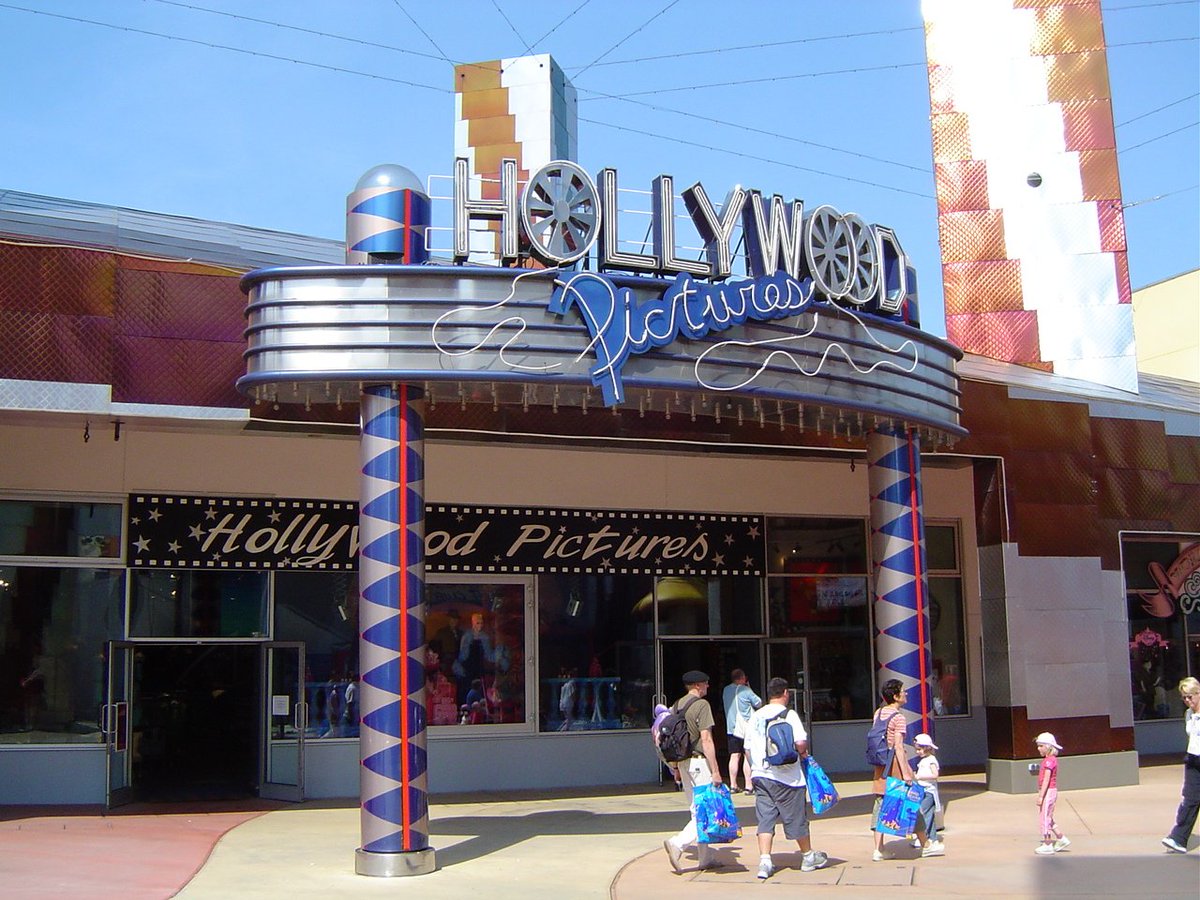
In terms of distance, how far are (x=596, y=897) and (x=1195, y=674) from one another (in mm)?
17659

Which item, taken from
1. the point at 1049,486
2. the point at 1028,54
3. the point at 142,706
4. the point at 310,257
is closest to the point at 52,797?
the point at 142,706

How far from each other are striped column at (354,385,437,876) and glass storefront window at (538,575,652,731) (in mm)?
6997

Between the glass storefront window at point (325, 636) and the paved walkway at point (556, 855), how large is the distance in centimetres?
141

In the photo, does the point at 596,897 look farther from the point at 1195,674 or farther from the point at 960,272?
the point at 1195,674

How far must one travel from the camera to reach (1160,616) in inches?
955

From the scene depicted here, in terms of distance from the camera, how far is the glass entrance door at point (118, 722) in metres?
16.1

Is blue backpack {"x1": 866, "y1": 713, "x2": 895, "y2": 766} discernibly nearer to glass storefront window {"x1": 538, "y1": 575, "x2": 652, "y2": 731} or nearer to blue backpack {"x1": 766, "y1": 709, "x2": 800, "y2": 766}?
blue backpack {"x1": 766, "y1": 709, "x2": 800, "y2": 766}

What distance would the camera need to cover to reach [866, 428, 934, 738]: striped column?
1491cm

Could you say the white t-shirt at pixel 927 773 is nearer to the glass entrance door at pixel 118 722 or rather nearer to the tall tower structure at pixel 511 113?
the glass entrance door at pixel 118 722

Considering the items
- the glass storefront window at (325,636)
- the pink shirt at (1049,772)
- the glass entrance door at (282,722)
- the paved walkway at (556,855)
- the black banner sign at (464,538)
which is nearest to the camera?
the paved walkway at (556,855)

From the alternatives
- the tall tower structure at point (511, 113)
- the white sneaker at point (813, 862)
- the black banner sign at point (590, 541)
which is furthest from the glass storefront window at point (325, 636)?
the tall tower structure at point (511, 113)

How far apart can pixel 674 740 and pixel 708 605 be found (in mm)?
8023

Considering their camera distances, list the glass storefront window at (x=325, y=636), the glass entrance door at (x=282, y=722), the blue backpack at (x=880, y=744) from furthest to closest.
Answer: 1. the glass storefront window at (x=325, y=636)
2. the glass entrance door at (x=282, y=722)
3. the blue backpack at (x=880, y=744)

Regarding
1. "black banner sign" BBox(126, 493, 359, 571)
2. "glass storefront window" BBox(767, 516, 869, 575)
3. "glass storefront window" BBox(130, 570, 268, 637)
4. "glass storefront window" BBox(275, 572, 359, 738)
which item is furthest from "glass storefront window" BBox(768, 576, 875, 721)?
"glass storefront window" BBox(130, 570, 268, 637)
